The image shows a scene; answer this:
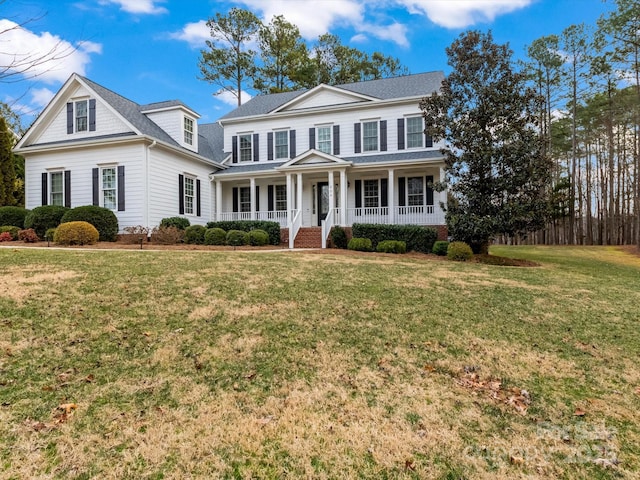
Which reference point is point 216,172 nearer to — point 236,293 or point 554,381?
point 236,293

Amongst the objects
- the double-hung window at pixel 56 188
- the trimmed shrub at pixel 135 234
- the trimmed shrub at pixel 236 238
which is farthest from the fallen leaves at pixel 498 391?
the double-hung window at pixel 56 188

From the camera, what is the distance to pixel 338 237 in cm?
1548

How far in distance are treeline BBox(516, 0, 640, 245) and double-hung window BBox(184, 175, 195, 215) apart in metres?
20.4

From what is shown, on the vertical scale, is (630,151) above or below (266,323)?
above

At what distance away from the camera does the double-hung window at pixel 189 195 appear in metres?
17.7

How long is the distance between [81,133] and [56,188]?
Answer: 2.61m

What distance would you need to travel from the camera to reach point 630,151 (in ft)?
93.8

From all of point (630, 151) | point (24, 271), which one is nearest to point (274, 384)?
point (24, 271)

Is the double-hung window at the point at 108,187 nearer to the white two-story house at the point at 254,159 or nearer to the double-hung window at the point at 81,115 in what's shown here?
the white two-story house at the point at 254,159

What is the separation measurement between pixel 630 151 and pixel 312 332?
3381 centimetres

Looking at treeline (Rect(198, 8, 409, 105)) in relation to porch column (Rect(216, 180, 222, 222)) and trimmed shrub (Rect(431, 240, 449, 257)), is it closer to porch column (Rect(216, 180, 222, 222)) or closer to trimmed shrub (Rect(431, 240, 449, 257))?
porch column (Rect(216, 180, 222, 222))

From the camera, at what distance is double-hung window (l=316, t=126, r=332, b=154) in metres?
19.2

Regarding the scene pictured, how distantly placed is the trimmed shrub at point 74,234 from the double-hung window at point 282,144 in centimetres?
944

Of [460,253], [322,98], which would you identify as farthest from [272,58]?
[460,253]
